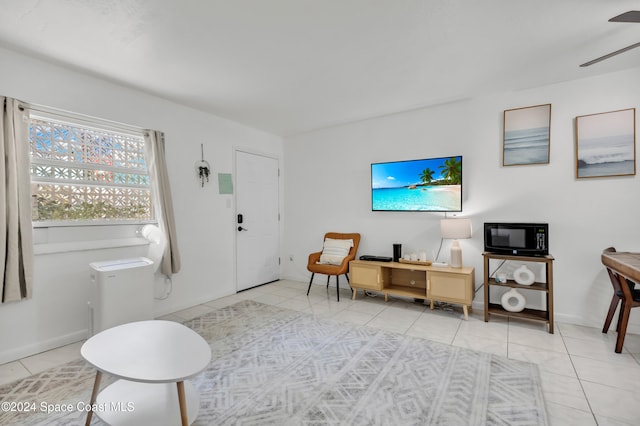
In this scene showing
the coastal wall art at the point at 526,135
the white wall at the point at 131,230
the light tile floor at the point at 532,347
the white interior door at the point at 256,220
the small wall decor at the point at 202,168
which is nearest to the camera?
the light tile floor at the point at 532,347

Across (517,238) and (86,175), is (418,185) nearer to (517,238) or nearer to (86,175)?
(517,238)

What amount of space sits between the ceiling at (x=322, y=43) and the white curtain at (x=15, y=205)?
0.60 metres

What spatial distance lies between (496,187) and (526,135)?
611mm

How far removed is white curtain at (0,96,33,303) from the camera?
2.21 m

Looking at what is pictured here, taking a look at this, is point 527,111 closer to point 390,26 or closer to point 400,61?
point 400,61

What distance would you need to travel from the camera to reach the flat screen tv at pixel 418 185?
135 inches

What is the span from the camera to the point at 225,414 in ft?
5.42

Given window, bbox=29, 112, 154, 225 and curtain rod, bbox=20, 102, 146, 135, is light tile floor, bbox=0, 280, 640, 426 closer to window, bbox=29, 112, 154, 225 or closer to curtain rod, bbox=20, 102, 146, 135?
window, bbox=29, 112, 154, 225

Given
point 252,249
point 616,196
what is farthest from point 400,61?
→ point 252,249

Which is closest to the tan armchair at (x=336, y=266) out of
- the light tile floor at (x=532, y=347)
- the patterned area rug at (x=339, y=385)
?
the light tile floor at (x=532, y=347)

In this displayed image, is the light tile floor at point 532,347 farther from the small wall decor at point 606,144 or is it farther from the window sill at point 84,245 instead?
the small wall decor at point 606,144

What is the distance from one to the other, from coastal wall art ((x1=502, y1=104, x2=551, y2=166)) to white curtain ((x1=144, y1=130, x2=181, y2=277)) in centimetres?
376

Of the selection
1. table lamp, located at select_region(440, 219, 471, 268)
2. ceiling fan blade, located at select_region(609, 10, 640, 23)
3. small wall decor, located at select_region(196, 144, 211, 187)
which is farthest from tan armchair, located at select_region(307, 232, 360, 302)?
ceiling fan blade, located at select_region(609, 10, 640, 23)

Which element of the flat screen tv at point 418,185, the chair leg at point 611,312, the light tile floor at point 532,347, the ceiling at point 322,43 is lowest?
the light tile floor at point 532,347
